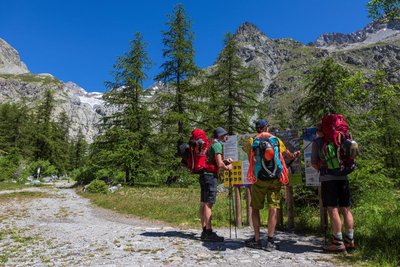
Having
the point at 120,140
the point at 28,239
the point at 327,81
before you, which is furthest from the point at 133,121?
the point at 28,239

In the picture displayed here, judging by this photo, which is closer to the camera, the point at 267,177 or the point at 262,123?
the point at 267,177

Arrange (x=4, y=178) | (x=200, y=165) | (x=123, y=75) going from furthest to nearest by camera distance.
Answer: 1. (x=4, y=178)
2. (x=123, y=75)
3. (x=200, y=165)

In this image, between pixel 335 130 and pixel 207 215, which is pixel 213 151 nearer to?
pixel 207 215

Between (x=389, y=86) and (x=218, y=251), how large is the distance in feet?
16.3

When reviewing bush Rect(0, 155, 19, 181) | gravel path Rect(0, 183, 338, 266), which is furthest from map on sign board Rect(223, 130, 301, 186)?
bush Rect(0, 155, 19, 181)

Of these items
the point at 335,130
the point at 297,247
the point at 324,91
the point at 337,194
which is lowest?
the point at 297,247

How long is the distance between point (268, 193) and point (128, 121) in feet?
67.0

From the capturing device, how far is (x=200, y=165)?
20.3ft

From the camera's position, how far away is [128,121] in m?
24.6

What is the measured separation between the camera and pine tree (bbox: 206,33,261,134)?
2481cm

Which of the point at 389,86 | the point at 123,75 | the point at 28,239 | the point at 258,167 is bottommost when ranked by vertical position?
the point at 28,239

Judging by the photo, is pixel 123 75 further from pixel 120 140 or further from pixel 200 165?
pixel 200 165

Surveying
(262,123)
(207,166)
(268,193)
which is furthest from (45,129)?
(268,193)

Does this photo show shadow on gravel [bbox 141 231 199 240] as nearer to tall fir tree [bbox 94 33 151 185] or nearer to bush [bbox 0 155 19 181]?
tall fir tree [bbox 94 33 151 185]
